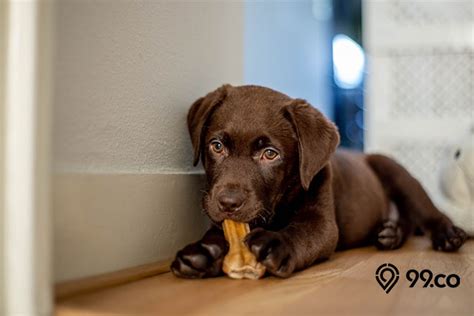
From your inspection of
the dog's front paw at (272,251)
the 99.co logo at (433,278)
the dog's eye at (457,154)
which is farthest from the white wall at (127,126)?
the dog's eye at (457,154)

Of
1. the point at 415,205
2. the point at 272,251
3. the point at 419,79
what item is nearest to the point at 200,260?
the point at 272,251

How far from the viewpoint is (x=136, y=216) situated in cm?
216

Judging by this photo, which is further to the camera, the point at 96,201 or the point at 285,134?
the point at 285,134

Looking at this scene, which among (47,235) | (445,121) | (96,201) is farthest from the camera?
(445,121)

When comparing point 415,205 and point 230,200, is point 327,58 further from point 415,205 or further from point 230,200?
point 230,200

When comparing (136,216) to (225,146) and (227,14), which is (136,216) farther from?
(227,14)

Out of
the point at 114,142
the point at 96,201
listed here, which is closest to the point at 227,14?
the point at 114,142

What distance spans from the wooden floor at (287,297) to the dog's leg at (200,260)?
4cm

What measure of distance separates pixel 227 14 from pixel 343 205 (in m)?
1.00

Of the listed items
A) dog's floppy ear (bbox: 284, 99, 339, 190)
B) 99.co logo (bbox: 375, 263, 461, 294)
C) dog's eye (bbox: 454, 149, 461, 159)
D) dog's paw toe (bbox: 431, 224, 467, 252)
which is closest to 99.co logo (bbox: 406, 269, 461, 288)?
99.co logo (bbox: 375, 263, 461, 294)

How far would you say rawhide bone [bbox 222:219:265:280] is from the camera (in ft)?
6.91

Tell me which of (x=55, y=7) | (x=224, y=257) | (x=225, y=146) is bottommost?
(x=224, y=257)

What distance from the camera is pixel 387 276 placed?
2.16 m

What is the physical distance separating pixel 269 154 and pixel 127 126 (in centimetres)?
50
